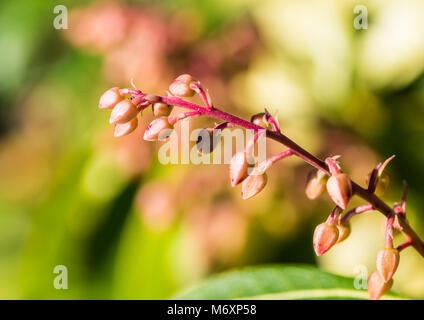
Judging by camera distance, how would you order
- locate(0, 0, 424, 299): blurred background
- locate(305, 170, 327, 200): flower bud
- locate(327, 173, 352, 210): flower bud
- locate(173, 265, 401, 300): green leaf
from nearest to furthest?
1. locate(327, 173, 352, 210): flower bud
2. locate(305, 170, 327, 200): flower bud
3. locate(173, 265, 401, 300): green leaf
4. locate(0, 0, 424, 299): blurred background

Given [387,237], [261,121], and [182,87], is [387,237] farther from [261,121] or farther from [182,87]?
[182,87]

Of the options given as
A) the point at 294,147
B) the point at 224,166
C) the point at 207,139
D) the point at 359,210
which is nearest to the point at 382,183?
the point at 359,210

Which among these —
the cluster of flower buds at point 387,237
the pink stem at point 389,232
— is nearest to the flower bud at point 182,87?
the cluster of flower buds at point 387,237

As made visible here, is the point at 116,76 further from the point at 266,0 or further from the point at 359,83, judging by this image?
the point at 359,83

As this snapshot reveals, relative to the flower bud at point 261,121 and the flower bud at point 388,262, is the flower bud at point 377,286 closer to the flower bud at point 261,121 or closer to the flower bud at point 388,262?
the flower bud at point 388,262

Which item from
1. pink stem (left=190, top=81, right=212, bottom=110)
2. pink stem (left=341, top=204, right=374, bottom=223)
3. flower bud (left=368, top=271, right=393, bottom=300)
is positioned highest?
pink stem (left=190, top=81, right=212, bottom=110)

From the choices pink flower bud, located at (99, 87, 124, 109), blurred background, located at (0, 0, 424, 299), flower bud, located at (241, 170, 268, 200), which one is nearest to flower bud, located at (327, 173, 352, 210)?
flower bud, located at (241, 170, 268, 200)

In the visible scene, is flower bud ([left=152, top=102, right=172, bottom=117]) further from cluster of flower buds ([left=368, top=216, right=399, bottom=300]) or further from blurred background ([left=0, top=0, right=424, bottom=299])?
blurred background ([left=0, top=0, right=424, bottom=299])

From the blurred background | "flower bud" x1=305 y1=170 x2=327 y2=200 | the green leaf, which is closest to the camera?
"flower bud" x1=305 y1=170 x2=327 y2=200
